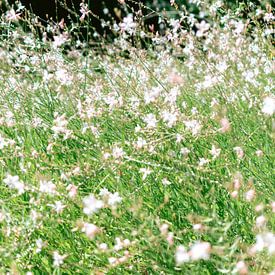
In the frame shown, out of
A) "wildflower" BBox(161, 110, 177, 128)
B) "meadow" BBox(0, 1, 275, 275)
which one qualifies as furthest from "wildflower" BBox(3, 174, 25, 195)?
"wildflower" BBox(161, 110, 177, 128)

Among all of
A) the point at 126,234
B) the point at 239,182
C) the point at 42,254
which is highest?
the point at 239,182

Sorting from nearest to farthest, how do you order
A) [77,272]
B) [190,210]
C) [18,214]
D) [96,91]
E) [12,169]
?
[77,272] < [190,210] < [18,214] < [12,169] < [96,91]

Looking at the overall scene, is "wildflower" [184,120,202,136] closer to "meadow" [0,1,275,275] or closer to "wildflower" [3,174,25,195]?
"meadow" [0,1,275,275]

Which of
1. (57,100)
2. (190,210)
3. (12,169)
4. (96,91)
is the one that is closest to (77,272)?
(190,210)

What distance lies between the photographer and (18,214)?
7.38 ft

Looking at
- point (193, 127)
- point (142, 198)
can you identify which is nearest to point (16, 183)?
point (142, 198)

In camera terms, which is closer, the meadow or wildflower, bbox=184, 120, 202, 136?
the meadow

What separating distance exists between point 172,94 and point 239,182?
79 cm

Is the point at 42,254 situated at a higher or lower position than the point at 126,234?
lower

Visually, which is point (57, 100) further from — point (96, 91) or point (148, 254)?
point (148, 254)

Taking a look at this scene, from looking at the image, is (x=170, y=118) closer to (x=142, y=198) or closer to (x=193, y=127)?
(x=193, y=127)

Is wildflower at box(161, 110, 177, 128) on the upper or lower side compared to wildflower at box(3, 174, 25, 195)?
upper

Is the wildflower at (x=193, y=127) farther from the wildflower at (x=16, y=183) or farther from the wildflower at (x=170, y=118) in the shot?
the wildflower at (x=16, y=183)

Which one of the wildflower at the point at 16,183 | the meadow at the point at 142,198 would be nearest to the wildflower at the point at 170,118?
the meadow at the point at 142,198
